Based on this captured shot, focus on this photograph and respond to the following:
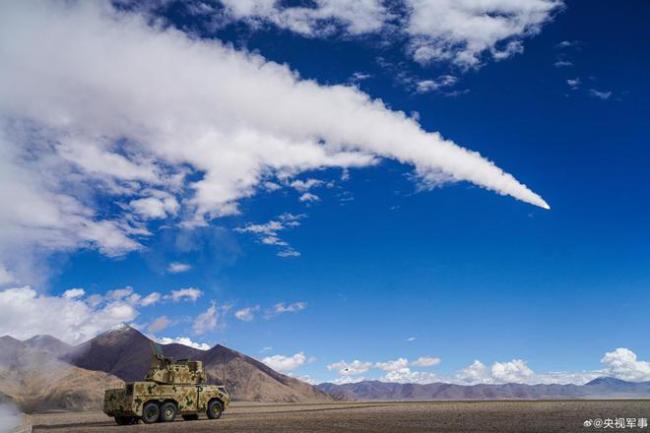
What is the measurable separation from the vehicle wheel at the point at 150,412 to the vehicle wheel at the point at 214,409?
14.0 ft

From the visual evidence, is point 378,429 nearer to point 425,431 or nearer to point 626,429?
point 425,431

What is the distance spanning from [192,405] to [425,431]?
20.4 metres

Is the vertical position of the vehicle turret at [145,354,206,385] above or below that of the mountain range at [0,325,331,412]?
above

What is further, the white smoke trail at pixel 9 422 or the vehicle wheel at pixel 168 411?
the vehicle wheel at pixel 168 411

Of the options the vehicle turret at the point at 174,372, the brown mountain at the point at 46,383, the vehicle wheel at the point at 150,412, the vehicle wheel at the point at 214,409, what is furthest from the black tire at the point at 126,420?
the brown mountain at the point at 46,383

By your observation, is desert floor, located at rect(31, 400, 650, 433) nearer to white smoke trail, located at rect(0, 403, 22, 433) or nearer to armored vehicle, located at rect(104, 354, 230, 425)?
armored vehicle, located at rect(104, 354, 230, 425)

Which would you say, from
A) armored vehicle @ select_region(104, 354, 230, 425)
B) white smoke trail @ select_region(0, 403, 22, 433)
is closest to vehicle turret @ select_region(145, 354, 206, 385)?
armored vehicle @ select_region(104, 354, 230, 425)

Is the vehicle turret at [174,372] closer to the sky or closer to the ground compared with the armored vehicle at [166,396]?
closer to the sky

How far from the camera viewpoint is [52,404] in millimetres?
125188

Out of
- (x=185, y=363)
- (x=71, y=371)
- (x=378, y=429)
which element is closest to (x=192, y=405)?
(x=185, y=363)

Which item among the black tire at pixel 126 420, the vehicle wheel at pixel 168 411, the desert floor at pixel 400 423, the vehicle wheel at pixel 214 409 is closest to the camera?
the desert floor at pixel 400 423

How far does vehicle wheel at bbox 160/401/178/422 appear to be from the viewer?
39.4 m

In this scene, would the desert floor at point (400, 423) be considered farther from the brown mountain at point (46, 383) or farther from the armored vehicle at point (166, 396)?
the brown mountain at point (46, 383)

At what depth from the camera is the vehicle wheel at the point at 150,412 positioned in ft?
126
